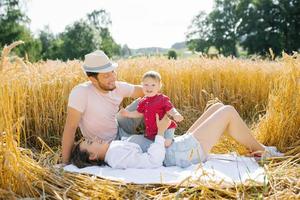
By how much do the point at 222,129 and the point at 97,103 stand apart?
938 millimetres

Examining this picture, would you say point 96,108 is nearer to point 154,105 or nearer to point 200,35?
point 154,105

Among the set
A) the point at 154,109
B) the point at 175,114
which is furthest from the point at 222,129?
the point at 154,109

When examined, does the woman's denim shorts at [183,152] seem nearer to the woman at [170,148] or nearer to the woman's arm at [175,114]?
the woman at [170,148]

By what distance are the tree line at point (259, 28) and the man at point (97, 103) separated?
86.0 ft

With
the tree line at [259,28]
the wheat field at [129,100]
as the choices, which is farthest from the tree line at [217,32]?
the wheat field at [129,100]

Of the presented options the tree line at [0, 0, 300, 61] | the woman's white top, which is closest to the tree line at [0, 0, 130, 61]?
the tree line at [0, 0, 300, 61]

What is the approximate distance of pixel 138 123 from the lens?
151 inches

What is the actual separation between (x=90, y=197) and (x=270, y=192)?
1.05 m

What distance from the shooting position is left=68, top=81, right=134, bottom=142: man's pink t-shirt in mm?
3291

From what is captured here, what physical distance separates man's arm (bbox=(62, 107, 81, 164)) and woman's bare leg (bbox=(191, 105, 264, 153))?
0.85 meters

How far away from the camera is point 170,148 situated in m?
3.18

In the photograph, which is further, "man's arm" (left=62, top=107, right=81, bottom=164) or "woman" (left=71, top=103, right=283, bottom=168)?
"man's arm" (left=62, top=107, right=81, bottom=164)

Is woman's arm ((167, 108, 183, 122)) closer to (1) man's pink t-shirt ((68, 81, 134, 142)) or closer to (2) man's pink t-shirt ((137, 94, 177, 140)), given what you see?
(2) man's pink t-shirt ((137, 94, 177, 140))

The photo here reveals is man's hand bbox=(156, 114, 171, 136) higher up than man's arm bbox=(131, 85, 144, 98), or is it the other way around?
man's arm bbox=(131, 85, 144, 98)
